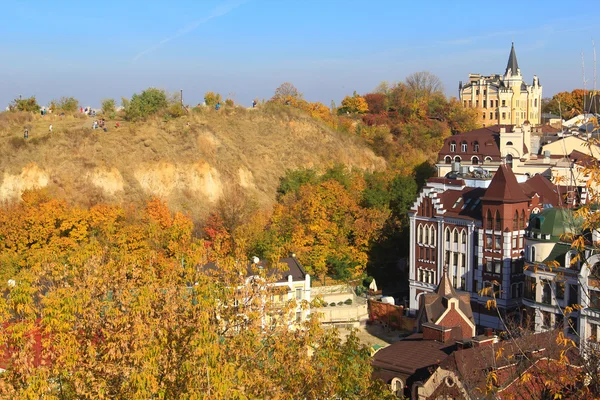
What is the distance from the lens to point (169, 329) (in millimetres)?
13547

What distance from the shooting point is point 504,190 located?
1491 inches

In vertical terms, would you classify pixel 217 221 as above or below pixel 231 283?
below

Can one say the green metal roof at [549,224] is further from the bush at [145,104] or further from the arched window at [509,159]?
the bush at [145,104]

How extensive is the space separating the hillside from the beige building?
69.3 feet

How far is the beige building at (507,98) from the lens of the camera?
272 feet

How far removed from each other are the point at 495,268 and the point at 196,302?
27.1 meters

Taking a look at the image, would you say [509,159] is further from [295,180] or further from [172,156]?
[172,156]

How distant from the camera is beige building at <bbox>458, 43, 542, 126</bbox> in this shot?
83000 millimetres

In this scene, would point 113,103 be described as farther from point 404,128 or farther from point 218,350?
point 218,350

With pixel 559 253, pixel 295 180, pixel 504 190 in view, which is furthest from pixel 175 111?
pixel 559 253

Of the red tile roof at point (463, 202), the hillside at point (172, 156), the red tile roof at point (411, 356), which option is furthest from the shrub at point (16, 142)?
the red tile roof at point (411, 356)

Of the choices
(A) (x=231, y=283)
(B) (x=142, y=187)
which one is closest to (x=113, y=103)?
(B) (x=142, y=187)

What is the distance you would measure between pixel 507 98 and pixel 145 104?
139 ft

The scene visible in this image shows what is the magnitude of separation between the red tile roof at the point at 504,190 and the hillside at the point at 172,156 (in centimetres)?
2199
